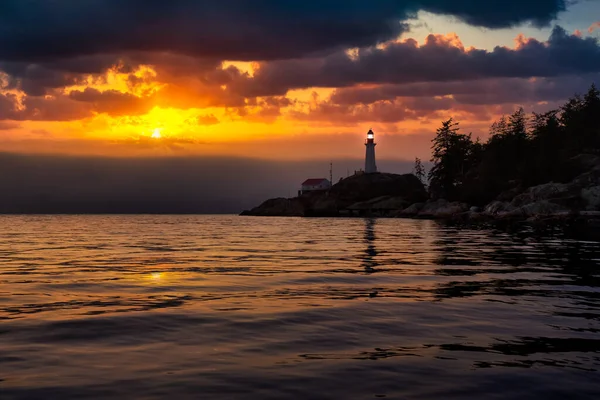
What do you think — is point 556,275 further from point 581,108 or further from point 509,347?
point 581,108

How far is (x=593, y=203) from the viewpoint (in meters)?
94.8

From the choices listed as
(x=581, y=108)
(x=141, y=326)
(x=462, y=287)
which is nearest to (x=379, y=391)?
(x=141, y=326)

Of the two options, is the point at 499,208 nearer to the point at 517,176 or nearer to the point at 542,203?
the point at 542,203

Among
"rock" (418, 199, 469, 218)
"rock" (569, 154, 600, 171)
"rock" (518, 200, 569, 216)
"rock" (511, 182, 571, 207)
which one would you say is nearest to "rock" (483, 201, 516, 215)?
"rock" (511, 182, 571, 207)

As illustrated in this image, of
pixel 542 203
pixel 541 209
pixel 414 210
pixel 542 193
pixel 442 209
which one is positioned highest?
pixel 542 193

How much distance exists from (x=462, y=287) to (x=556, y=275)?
6.45 metres

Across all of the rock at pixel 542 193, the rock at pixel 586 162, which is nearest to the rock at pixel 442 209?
the rock at pixel 542 193

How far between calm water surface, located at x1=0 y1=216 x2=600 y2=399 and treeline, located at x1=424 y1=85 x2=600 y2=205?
10842 cm

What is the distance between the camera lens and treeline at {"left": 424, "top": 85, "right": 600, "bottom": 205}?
123312 mm

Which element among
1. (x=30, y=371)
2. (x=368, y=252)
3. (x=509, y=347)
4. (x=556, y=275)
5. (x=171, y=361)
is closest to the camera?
(x=30, y=371)

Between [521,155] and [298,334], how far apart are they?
146 meters

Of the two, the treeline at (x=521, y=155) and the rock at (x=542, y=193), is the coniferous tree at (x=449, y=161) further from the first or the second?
the rock at (x=542, y=193)

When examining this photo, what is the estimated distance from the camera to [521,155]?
144000 mm

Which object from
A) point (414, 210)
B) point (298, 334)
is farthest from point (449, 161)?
point (298, 334)
